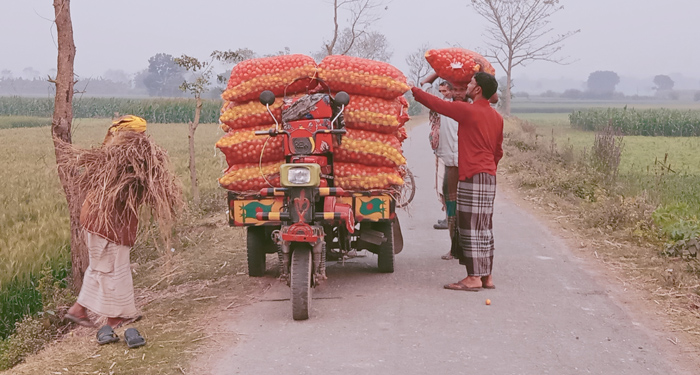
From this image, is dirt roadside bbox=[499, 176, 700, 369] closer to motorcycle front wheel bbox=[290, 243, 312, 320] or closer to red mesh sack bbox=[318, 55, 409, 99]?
motorcycle front wheel bbox=[290, 243, 312, 320]

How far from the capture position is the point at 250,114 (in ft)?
21.9

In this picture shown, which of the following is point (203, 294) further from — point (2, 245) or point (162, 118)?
point (162, 118)

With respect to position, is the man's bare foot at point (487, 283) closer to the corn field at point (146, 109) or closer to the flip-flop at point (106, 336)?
the flip-flop at point (106, 336)

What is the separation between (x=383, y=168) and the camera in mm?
6832

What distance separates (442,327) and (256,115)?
8.57ft

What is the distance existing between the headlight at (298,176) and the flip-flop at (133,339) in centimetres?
172

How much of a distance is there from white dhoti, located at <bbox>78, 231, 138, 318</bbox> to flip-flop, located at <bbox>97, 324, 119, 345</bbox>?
0.94 feet

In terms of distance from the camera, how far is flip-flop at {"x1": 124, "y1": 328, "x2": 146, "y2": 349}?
203 inches

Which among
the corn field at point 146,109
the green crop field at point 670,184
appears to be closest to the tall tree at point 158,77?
the corn field at point 146,109

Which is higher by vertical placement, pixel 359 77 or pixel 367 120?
pixel 359 77

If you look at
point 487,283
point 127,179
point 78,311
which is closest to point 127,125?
point 127,179

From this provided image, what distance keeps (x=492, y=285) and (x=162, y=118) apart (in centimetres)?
4976

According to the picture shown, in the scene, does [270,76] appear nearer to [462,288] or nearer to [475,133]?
[475,133]

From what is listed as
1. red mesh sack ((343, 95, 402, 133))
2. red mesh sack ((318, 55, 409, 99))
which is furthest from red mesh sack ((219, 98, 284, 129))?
red mesh sack ((343, 95, 402, 133))
